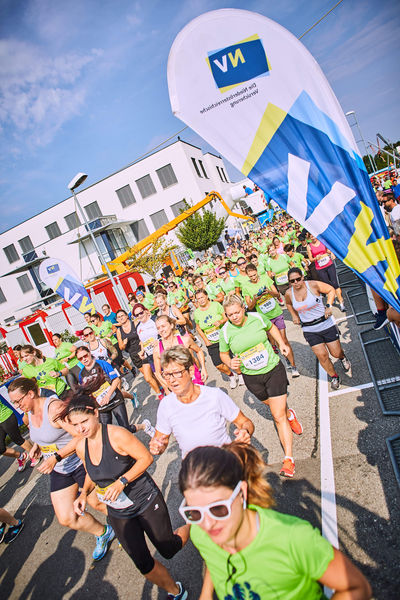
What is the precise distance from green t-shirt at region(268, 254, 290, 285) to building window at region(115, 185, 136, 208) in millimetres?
33378

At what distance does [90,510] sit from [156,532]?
110 inches

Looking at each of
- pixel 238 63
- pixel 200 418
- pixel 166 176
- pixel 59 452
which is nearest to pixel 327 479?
pixel 200 418

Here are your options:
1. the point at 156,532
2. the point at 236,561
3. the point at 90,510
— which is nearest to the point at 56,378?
the point at 90,510

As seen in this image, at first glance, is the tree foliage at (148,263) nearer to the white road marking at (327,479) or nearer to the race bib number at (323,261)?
the race bib number at (323,261)

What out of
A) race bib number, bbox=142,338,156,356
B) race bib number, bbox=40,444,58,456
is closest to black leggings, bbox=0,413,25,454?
race bib number, bbox=142,338,156,356

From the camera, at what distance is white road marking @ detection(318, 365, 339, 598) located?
2756 mm

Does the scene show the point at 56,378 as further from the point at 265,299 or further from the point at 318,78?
the point at 318,78

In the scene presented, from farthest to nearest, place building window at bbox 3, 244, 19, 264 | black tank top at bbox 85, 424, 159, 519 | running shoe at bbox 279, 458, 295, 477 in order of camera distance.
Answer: building window at bbox 3, 244, 19, 264 < running shoe at bbox 279, 458, 295, 477 < black tank top at bbox 85, 424, 159, 519

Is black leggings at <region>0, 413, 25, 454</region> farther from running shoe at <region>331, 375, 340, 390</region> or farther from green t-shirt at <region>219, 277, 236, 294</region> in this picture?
running shoe at <region>331, 375, 340, 390</region>

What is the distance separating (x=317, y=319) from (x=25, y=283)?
43.6m

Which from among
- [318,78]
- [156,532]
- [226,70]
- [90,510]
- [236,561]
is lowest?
[90,510]

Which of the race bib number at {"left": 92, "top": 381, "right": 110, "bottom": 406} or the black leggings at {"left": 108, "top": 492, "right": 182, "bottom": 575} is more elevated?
the race bib number at {"left": 92, "top": 381, "right": 110, "bottom": 406}

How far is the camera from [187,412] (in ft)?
8.93

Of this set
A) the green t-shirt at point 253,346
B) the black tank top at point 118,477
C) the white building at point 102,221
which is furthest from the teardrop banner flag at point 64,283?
the white building at point 102,221
